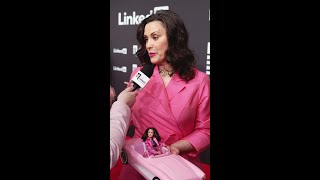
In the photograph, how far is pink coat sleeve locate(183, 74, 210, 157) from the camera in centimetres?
255

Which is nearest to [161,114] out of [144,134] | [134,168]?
[144,134]

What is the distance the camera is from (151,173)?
2.61 m

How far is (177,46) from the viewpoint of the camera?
258 cm

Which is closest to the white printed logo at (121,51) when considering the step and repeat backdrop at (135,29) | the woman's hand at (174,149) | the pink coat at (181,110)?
the step and repeat backdrop at (135,29)

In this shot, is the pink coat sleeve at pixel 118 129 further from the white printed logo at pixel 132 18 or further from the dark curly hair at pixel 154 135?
the white printed logo at pixel 132 18

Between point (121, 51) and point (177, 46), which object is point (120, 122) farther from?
point (177, 46)

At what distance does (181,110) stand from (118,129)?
408 millimetres

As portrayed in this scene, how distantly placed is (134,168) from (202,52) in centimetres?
76

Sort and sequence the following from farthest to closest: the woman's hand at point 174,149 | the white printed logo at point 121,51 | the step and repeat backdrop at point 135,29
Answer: the white printed logo at point 121,51 → the woman's hand at point 174,149 → the step and repeat backdrop at point 135,29

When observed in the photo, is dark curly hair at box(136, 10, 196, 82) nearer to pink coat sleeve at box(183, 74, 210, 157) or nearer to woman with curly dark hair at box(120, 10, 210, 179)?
woman with curly dark hair at box(120, 10, 210, 179)

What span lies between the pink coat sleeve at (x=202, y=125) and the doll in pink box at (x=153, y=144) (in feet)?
0.45

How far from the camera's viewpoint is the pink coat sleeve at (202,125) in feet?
8.38

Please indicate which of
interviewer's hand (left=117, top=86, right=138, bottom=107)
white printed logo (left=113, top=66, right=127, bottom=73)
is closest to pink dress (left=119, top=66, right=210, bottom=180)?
interviewer's hand (left=117, top=86, right=138, bottom=107)

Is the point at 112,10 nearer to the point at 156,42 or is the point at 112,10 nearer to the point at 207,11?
the point at 156,42
